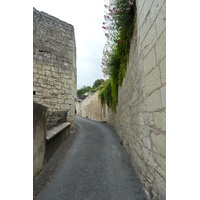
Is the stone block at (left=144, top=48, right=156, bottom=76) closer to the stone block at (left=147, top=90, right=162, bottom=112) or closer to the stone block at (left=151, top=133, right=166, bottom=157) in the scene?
the stone block at (left=147, top=90, right=162, bottom=112)

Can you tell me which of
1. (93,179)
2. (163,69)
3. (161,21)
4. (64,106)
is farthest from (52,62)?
(163,69)

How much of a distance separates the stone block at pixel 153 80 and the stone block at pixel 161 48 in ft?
0.43

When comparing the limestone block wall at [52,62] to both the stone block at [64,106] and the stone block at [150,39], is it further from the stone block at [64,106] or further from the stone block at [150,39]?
the stone block at [150,39]

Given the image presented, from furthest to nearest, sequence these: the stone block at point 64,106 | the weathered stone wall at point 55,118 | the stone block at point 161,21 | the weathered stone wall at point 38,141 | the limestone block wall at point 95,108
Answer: the limestone block wall at point 95,108 < the stone block at point 64,106 < the weathered stone wall at point 55,118 < the weathered stone wall at point 38,141 < the stone block at point 161,21

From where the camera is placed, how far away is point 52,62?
5.75 meters

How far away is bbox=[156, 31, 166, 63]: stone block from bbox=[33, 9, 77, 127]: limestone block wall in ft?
16.4

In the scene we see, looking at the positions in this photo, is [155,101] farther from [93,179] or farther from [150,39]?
[93,179]

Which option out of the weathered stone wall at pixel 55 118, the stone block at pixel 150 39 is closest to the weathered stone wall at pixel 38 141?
the weathered stone wall at pixel 55 118

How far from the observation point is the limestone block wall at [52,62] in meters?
5.39

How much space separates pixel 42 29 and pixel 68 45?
4.20ft

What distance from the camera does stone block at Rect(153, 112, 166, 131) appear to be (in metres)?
1.29

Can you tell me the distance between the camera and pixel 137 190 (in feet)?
6.92

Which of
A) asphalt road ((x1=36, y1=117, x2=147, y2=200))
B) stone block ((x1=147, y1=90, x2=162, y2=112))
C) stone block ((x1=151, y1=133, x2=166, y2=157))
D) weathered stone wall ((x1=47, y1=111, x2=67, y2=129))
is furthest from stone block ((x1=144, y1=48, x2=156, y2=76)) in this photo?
weathered stone wall ((x1=47, y1=111, x2=67, y2=129))

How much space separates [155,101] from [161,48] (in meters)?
0.59
